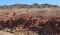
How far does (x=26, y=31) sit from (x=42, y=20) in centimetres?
198

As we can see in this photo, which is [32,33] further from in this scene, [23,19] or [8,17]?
[8,17]

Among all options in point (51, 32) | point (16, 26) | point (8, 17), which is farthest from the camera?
point (8, 17)

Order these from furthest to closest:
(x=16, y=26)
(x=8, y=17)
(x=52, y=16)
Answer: (x=8, y=17) → (x=16, y=26) → (x=52, y=16)

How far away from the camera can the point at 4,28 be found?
24.4m

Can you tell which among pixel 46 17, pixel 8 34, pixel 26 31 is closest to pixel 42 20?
pixel 46 17

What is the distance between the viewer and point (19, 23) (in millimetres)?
23984

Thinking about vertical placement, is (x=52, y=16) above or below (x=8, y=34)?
above

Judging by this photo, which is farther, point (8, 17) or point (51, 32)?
point (8, 17)

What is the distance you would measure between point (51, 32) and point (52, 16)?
2.07 metres

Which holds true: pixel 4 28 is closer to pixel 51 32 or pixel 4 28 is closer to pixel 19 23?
pixel 19 23

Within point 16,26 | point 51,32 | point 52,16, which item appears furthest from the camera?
A: point 16,26

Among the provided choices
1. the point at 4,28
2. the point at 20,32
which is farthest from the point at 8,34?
the point at 4,28

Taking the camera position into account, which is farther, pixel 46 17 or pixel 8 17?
pixel 8 17

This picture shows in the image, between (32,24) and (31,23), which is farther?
(31,23)
